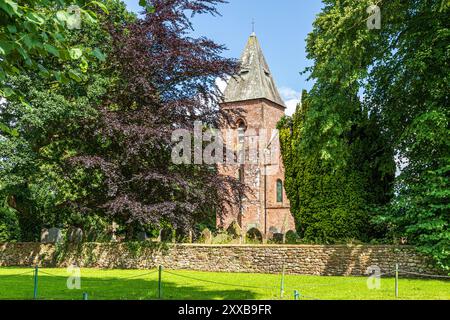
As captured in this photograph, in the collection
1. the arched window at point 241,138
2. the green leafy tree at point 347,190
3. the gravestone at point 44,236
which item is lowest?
the gravestone at point 44,236

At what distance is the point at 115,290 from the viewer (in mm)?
13570

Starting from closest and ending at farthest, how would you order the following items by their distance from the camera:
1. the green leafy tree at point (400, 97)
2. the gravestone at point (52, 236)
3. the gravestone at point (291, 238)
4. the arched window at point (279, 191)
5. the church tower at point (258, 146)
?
the green leafy tree at point (400, 97), the gravestone at point (291, 238), the gravestone at point (52, 236), the church tower at point (258, 146), the arched window at point (279, 191)

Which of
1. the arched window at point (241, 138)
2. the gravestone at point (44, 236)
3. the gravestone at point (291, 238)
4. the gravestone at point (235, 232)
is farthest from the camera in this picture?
the arched window at point (241, 138)

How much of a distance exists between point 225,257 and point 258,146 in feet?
82.1

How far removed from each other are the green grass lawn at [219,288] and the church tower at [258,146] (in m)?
24.2

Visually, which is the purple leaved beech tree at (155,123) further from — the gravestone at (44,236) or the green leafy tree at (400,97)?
the green leafy tree at (400,97)

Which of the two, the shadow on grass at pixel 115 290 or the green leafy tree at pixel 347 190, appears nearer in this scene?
the shadow on grass at pixel 115 290

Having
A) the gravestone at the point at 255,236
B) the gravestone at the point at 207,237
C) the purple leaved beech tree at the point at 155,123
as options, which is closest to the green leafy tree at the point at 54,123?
the purple leaved beech tree at the point at 155,123

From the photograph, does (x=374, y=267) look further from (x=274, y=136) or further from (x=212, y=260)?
(x=274, y=136)

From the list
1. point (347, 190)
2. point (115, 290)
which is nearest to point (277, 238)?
point (347, 190)

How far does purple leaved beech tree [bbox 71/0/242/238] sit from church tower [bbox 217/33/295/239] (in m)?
18.3

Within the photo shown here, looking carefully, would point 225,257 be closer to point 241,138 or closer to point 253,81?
point 241,138

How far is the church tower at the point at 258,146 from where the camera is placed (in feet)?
137
